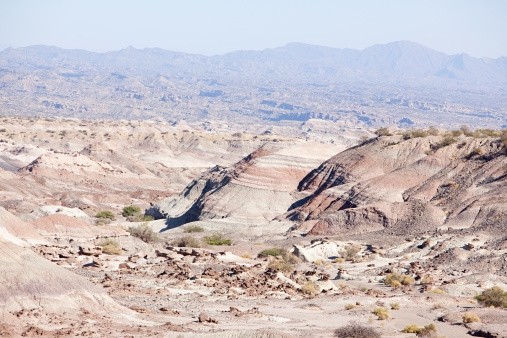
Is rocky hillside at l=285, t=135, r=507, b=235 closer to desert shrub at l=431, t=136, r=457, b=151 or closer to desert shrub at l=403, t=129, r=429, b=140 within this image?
desert shrub at l=431, t=136, r=457, b=151

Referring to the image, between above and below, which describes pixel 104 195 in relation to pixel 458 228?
below

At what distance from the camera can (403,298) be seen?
24.0 meters

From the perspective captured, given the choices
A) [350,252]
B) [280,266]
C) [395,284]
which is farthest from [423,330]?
[350,252]

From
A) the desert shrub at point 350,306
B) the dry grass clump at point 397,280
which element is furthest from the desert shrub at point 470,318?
the dry grass clump at point 397,280

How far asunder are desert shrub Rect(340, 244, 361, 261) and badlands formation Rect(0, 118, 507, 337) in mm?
85

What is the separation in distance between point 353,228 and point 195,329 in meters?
28.4

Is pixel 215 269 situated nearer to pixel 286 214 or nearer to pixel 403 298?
pixel 403 298

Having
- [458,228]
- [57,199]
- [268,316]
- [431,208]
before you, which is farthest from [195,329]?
[57,199]

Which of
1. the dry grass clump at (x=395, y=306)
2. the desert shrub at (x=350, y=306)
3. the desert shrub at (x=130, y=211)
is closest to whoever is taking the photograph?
the dry grass clump at (x=395, y=306)

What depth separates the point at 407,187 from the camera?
4862cm

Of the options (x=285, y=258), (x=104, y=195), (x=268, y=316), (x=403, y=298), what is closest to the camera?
(x=268, y=316)

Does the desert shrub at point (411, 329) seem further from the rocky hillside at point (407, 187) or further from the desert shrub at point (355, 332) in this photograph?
the rocky hillside at point (407, 187)

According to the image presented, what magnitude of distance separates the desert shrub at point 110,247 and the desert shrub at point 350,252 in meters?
13.2

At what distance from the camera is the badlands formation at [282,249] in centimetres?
1741
